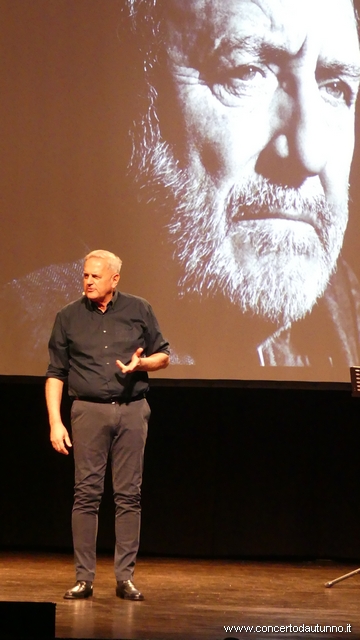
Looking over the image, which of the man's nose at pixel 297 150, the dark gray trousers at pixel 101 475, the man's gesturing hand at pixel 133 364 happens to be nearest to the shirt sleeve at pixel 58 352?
the dark gray trousers at pixel 101 475

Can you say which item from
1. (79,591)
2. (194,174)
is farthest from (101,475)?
(194,174)

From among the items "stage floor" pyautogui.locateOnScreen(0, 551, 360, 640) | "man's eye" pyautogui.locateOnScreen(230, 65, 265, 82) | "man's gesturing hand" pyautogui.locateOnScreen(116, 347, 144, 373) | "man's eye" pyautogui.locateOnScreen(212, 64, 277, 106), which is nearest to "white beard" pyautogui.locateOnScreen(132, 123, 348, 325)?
"man's eye" pyautogui.locateOnScreen(212, 64, 277, 106)

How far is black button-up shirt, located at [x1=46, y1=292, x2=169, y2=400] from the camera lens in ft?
12.3

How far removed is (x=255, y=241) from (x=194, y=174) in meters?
0.50

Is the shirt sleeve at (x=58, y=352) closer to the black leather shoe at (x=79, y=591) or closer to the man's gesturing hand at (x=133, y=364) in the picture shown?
the man's gesturing hand at (x=133, y=364)

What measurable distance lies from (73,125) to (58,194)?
0.39 meters

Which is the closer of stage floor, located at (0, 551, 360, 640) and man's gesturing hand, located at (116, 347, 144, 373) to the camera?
stage floor, located at (0, 551, 360, 640)

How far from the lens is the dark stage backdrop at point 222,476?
5.20 m

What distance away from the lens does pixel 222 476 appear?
5262 mm

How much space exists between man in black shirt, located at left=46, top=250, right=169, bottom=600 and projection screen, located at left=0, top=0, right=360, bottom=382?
3.24 feet

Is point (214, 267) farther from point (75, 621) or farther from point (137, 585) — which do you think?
point (75, 621)

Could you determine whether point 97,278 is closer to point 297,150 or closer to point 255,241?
point 255,241

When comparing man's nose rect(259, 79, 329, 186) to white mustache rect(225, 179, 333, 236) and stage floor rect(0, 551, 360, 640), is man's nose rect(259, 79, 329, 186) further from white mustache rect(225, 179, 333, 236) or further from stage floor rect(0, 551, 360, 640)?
stage floor rect(0, 551, 360, 640)

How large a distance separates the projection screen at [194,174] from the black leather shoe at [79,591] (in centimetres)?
141
